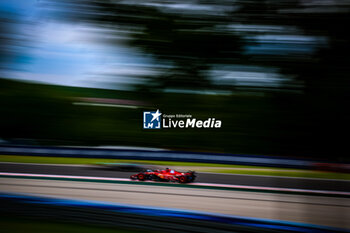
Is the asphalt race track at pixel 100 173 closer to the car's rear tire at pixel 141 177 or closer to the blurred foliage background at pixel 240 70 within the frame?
the car's rear tire at pixel 141 177

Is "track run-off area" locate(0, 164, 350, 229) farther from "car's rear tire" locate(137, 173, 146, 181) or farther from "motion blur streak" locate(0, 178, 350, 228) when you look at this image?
"car's rear tire" locate(137, 173, 146, 181)

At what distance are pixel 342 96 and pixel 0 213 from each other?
3280 millimetres

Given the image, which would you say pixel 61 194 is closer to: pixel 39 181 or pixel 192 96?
pixel 39 181

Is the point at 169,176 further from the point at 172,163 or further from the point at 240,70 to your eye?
the point at 240,70

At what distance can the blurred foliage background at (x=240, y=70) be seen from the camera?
1.00 metres

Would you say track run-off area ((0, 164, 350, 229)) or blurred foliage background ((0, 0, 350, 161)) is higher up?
blurred foliage background ((0, 0, 350, 161))

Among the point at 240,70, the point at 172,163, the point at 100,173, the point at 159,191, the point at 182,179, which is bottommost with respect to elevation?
the point at 172,163

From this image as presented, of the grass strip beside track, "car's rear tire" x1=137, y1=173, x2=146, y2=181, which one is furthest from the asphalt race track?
"car's rear tire" x1=137, y1=173, x2=146, y2=181

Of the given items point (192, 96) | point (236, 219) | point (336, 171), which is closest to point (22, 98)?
point (192, 96)

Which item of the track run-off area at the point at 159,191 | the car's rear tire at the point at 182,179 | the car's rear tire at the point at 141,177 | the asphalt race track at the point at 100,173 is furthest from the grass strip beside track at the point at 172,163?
the car's rear tire at the point at 182,179

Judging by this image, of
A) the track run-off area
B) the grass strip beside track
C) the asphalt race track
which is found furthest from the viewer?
the grass strip beside track

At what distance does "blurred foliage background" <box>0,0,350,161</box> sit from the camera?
1.00 m

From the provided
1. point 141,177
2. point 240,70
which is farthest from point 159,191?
point 240,70

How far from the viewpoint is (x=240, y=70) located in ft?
3.43
